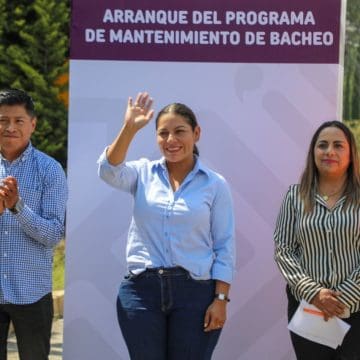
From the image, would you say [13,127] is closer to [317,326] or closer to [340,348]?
[317,326]

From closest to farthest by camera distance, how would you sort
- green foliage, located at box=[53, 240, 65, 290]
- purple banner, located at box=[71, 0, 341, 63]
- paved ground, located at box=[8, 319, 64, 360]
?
1. purple banner, located at box=[71, 0, 341, 63]
2. paved ground, located at box=[8, 319, 64, 360]
3. green foliage, located at box=[53, 240, 65, 290]

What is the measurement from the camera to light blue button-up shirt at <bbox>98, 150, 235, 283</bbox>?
3146mm

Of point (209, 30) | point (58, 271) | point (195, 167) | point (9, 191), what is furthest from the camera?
point (58, 271)

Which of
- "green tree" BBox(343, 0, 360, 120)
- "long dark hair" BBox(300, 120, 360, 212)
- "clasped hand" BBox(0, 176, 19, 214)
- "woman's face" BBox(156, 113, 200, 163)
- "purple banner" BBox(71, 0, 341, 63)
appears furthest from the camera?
"green tree" BBox(343, 0, 360, 120)

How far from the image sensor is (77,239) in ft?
13.9

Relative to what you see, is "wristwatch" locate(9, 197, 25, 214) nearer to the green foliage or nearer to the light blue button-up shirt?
the light blue button-up shirt

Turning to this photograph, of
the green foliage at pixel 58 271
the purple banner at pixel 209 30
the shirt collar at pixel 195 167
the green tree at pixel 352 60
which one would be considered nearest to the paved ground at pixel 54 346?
the green foliage at pixel 58 271

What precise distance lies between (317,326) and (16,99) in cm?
178

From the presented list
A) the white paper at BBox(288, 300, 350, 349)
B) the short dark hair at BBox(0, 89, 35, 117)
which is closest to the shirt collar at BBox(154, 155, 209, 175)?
the short dark hair at BBox(0, 89, 35, 117)

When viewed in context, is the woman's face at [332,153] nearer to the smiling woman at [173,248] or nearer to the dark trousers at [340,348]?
the smiling woman at [173,248]

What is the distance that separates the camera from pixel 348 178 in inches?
135

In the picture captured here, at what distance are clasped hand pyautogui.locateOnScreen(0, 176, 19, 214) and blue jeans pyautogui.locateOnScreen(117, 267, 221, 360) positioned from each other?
0.66 meters

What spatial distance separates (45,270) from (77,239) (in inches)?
35.3

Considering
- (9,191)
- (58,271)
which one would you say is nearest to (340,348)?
(9,191)
